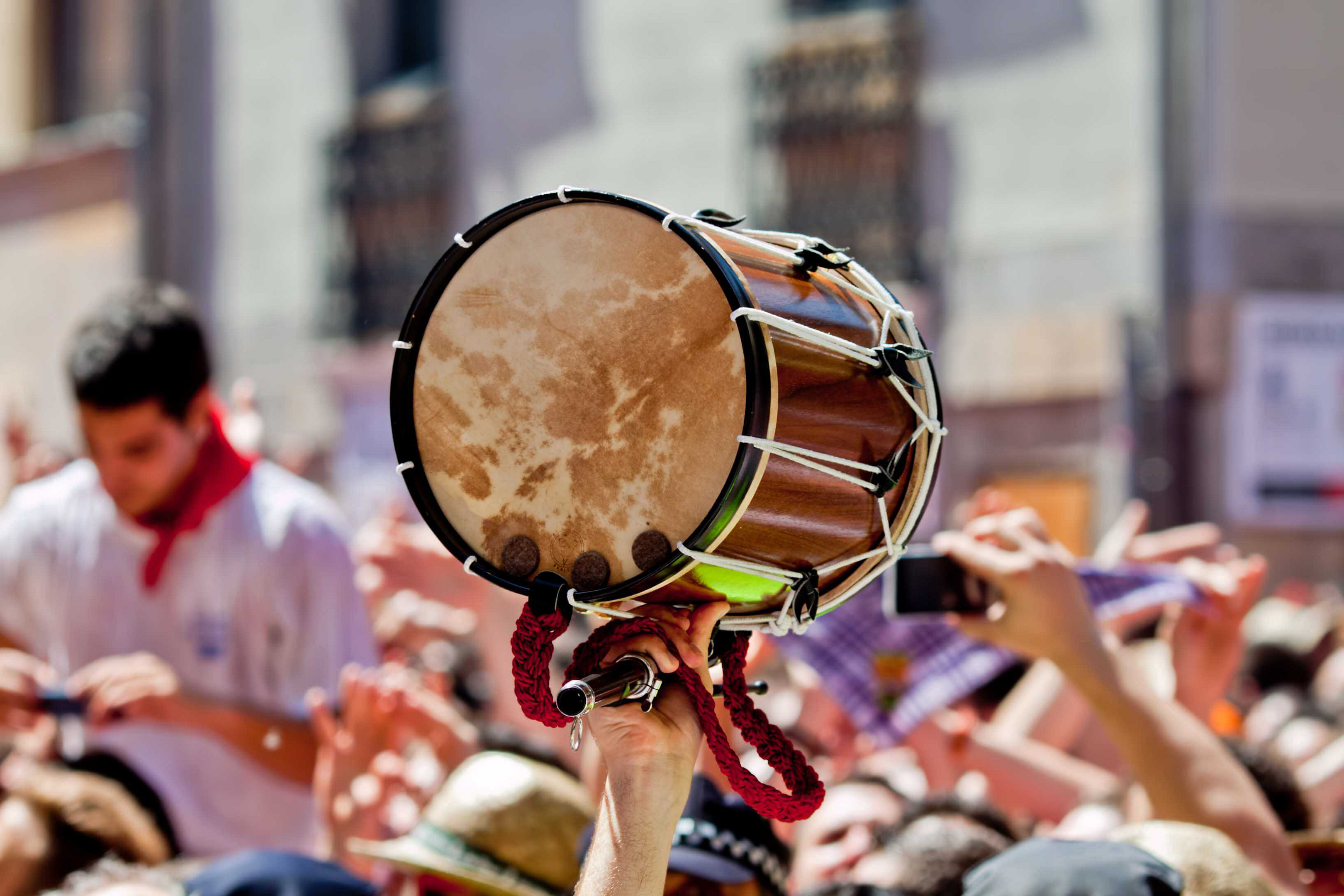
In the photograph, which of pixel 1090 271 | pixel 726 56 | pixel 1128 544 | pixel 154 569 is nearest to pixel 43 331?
pixel 726 56

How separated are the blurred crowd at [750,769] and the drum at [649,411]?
0.14 m

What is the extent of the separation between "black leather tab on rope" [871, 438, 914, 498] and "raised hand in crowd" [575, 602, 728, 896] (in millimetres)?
239

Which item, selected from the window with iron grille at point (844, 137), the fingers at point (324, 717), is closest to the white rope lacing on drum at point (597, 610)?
the fingers at point (324, 717)

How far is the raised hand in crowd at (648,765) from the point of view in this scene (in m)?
1.71

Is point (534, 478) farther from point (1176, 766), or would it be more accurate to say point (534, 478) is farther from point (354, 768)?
point (354, 768)

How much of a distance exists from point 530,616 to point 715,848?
812mm

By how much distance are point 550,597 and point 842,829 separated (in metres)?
1.61

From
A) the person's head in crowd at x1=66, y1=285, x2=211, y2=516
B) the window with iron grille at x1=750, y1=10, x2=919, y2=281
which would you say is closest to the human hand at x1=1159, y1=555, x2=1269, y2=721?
the person's head in crowd at x1=66, y1=285, x2=211, y2=516

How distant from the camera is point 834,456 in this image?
6.18 feet

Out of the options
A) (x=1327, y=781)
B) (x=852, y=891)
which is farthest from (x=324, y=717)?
(x=1327, y=781)

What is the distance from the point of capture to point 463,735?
329 centimetres

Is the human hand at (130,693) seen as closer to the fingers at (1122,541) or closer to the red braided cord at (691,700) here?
the red braided cord at (691,700)

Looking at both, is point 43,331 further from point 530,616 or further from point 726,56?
point 530,616

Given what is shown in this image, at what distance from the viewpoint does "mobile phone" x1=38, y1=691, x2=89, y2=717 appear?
3316mm
